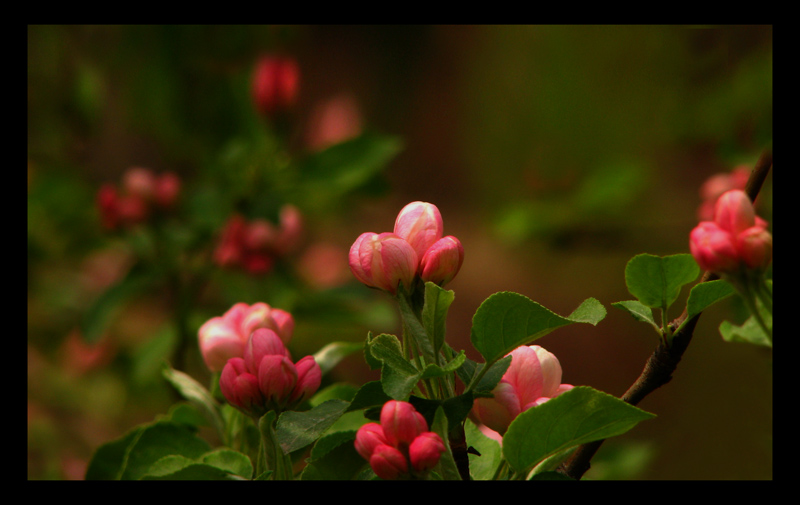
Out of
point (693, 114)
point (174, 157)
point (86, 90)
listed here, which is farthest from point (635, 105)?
point (86, 90)

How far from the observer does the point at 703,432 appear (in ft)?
5.96

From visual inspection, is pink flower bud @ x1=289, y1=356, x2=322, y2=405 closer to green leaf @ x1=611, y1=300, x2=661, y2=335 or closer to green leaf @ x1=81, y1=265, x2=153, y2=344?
green leaf @ x1=611, y1=300, x2=661, y2=335

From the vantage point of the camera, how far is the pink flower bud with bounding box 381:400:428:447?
329 millimetres

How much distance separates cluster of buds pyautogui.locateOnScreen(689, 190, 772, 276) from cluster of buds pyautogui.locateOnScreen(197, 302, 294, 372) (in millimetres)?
282

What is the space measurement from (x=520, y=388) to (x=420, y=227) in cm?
11

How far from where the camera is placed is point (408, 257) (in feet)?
1.20

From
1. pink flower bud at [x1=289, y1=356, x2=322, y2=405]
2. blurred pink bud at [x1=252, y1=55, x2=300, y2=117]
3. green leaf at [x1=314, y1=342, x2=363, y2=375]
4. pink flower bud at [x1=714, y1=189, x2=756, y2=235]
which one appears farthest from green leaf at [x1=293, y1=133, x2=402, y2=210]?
pink flower bud at [x1=714, y1=189, x2=756, y2=235]

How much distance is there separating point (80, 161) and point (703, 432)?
1.66 metres

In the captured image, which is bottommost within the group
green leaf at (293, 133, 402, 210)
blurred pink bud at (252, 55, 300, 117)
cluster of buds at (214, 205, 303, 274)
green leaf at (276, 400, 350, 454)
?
green leaf at (276, 400, 350, 454)

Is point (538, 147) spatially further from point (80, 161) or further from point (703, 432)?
point (80, 161)

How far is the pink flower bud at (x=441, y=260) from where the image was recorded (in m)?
0.36

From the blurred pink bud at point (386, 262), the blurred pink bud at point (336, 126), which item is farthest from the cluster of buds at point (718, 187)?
the blurred pink bud at point (336, 126)

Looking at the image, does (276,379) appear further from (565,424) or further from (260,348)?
(565,424)

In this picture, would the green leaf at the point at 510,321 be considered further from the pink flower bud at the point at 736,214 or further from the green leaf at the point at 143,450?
the green leaf at the point at 143,450
